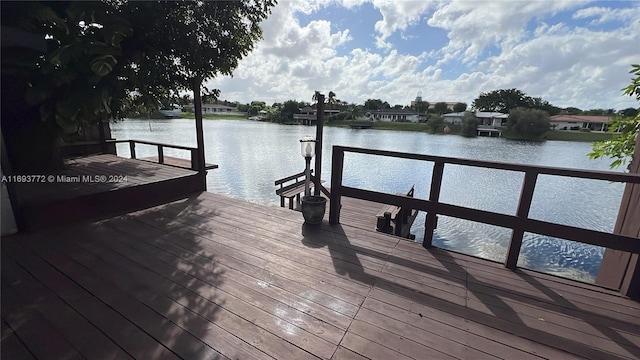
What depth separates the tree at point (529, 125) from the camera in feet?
94.6

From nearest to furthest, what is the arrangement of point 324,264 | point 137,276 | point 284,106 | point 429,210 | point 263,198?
point 137,276 < point 324,264 < point 429,210 < point 263,198 < point 284,106

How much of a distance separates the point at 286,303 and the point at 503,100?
75.4m

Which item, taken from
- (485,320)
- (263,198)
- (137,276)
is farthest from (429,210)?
(263,198)

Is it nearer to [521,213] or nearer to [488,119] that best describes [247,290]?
[521,213]

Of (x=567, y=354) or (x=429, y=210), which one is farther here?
(x=429, y=210)

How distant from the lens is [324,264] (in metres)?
2.48

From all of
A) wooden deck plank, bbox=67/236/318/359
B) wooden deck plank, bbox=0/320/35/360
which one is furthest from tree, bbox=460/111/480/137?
wooden deck plank, bbox=0/320/35/360

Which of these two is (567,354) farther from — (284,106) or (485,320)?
(284,106)

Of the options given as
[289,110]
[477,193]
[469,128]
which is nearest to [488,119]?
[469,128]

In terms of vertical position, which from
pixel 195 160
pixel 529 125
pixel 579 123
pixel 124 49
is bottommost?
Result: pixel 195 160

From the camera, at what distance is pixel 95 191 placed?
3811 mm

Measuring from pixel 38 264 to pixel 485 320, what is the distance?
369 centimetres

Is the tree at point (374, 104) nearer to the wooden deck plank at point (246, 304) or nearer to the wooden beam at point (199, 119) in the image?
the wooden beam at point (199, 119)

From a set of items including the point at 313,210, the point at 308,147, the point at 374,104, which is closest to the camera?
the point at 313,210
